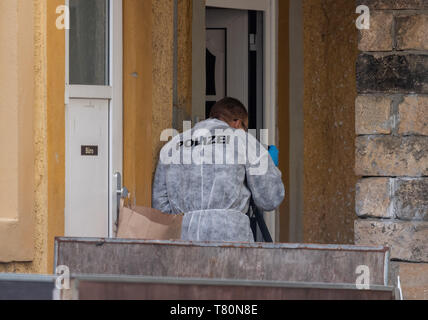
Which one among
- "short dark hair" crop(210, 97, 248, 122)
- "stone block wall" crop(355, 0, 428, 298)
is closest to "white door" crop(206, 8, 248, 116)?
"short dark hair" crop(210, 97, 248, 122)

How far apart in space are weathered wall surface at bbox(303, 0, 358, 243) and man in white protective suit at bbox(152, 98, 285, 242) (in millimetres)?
3089

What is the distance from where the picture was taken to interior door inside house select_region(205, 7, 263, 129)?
7383 millimetres

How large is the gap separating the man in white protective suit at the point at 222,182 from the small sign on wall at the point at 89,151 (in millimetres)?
480

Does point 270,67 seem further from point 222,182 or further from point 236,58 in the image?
point 222,182

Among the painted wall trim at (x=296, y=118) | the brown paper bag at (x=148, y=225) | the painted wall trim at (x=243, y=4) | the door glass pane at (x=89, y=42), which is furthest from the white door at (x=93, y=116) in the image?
the painted wall trim at (x=296, y=118)

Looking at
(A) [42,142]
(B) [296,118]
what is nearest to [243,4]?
(B) [296,118]

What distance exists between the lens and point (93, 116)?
473 cm

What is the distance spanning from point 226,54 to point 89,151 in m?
3.03

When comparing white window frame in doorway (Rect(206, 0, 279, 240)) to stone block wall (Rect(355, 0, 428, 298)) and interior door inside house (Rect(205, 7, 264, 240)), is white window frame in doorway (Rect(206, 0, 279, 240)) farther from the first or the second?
stone block wall (Rect(355, 0, 428, 298))

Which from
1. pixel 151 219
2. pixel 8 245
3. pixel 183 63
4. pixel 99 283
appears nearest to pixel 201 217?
pixel 151 219

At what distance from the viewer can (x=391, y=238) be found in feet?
→ 14.4

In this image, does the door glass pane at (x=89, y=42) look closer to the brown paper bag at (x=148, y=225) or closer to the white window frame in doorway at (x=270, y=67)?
the brown paper bag at (x=148, y=225)

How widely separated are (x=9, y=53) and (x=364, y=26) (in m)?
1.74
